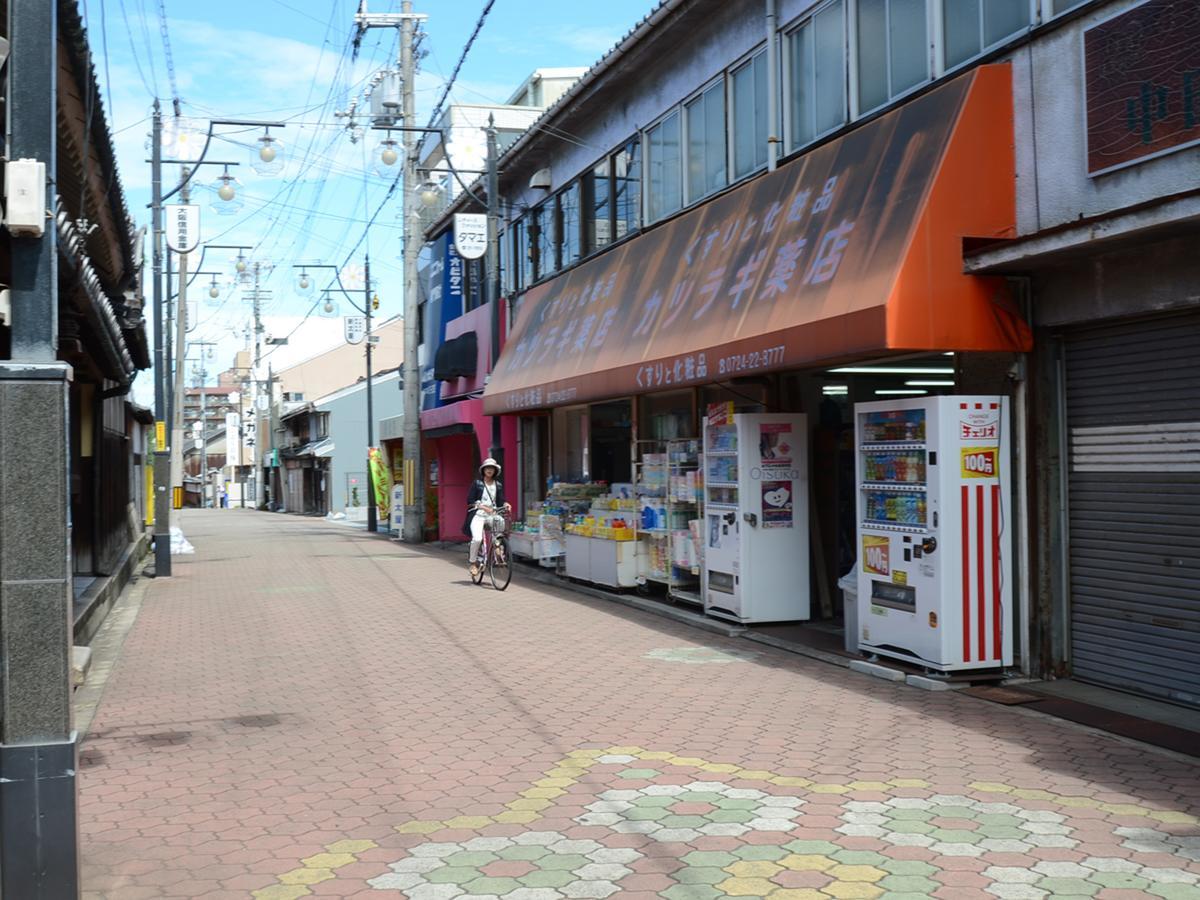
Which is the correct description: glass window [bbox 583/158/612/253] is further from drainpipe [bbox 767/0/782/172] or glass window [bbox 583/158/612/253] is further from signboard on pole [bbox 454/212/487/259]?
drainpipe [bbox 767/0/782/172]

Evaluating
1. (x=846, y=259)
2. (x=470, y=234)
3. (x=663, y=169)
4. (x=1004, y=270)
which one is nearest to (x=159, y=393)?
(x=470, y=234)

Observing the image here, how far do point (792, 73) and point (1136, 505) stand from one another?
683 centimetres

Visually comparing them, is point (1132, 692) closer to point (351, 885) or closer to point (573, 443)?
point (351, 885)

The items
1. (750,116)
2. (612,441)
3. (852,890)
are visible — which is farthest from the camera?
(612,441)

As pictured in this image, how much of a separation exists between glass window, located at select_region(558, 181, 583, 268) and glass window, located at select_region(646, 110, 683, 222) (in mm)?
3263

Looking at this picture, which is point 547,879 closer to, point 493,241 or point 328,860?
point 328,860

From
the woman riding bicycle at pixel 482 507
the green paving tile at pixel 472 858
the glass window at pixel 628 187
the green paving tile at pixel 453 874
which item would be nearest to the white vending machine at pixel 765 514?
the woman riding bicycle at pixel 482 507

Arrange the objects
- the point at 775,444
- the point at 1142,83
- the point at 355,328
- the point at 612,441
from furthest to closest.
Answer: the point at 355,328
the point at 612,441
the point at 775,444
the point at 1142,83

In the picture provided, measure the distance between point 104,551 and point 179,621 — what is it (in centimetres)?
393

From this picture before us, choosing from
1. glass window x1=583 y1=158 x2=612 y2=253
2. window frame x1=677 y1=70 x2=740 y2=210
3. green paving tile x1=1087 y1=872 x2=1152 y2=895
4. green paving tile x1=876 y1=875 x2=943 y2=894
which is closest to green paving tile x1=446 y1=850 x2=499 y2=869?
green paving tile x1=876 y1=875 x2=943 y2=894

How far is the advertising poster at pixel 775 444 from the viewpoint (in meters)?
12.0

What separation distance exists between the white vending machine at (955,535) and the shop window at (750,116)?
5.49 metres

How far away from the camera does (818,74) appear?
41.1 ft

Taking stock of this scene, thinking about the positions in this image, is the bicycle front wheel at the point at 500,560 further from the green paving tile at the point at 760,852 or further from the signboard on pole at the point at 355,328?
the signboard on pole at the point at 355,328
